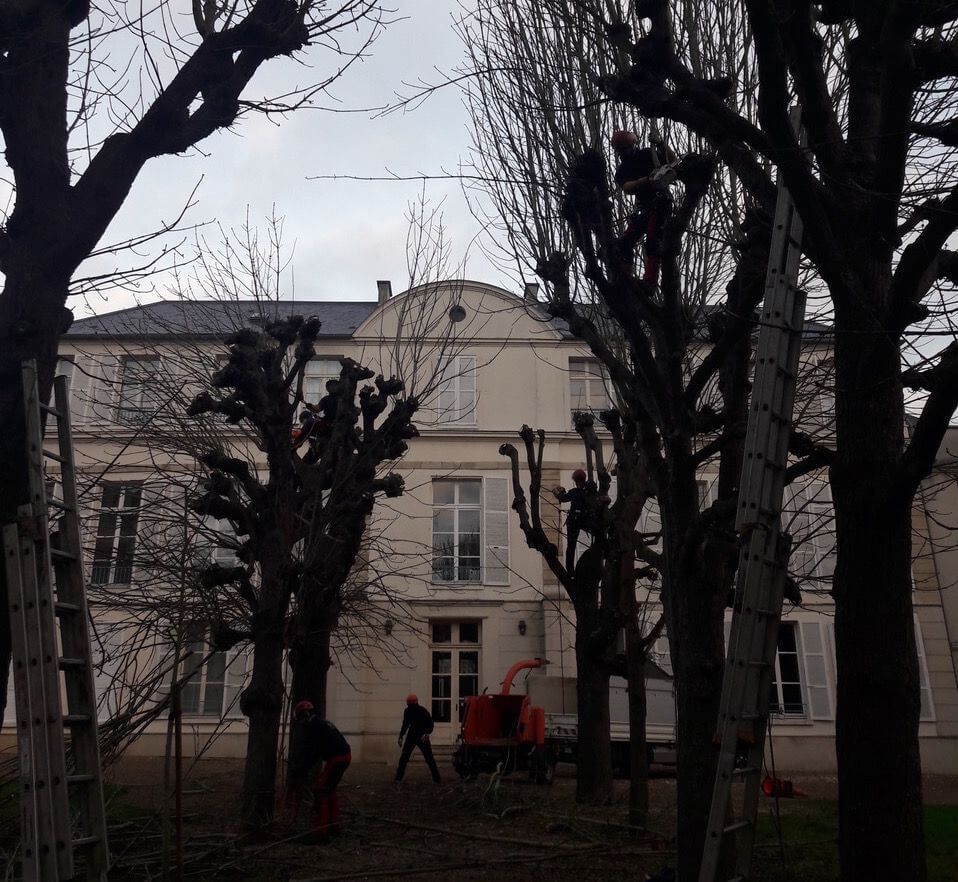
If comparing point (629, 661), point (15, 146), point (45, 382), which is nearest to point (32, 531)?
point (45, 382)

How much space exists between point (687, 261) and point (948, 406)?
5.37 m

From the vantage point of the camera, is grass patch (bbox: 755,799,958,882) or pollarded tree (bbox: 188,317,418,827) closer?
grass patch (bbox: 755,799,958,882)

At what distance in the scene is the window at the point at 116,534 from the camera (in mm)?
10508

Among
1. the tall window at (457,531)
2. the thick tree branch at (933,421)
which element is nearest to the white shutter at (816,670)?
the tall window at (457,531)

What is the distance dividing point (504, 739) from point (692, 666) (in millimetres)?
9038

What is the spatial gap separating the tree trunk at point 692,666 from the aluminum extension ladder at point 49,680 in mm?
3307

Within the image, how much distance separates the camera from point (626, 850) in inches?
313

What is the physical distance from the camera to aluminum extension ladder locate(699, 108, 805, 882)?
3.80 metres

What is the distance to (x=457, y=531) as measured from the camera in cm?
1859

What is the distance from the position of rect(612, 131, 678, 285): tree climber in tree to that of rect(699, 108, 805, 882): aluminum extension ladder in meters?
1.70

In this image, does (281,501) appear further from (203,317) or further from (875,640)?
(203,317)

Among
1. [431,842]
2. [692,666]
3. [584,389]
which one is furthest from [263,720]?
[584,389]

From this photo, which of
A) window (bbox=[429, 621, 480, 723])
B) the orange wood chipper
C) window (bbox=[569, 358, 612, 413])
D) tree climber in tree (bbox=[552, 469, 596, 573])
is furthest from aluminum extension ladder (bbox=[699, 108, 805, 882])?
window (bbox=[569, 358, 612, 413])

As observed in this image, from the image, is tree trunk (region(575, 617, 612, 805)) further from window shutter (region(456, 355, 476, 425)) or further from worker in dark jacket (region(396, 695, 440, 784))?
window shutter (region(456, 355, 476, 425))
